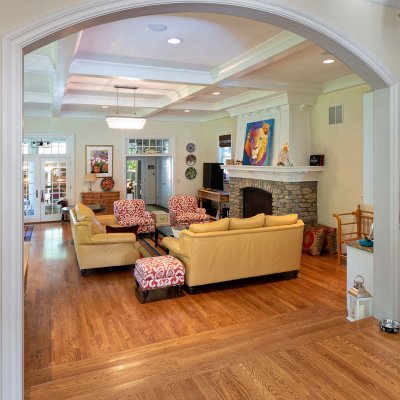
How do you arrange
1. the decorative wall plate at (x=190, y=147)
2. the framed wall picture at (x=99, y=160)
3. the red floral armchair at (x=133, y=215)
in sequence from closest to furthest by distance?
the red floral armchair at (x=133, y=215) < the framed wall picture at (x=99, y=160) < the decorative wall plate at (x=190, y=147)

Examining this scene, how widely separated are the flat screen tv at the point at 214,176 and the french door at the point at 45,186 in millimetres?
3990

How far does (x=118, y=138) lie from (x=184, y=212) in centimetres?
342

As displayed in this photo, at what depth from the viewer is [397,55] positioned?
2895 mm

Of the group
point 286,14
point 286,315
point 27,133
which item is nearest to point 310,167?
point 286,315

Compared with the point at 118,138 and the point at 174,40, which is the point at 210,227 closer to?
the point at 174,40

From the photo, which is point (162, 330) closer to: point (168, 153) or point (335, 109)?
point (335, 109)

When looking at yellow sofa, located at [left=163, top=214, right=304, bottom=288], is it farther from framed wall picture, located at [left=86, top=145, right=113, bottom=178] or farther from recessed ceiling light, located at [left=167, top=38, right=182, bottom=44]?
framed wall picture, located at [left=86, top=145, right=113, bottom=178]

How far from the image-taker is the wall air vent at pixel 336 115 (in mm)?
6660

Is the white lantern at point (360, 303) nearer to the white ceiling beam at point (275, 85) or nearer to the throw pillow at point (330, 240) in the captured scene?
the throw pillow at point (330, 240)

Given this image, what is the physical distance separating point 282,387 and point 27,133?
9.63 m

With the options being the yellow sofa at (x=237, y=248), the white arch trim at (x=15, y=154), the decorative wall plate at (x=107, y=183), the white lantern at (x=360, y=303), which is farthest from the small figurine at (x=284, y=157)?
the white arch trim at (x=15, y=154)

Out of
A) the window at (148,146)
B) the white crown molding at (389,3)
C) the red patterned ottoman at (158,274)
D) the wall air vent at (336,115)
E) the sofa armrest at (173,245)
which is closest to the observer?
the white crown molding at (389,3)

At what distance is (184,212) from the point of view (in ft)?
29.5

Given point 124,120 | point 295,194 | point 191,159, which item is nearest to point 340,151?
point 295,194
